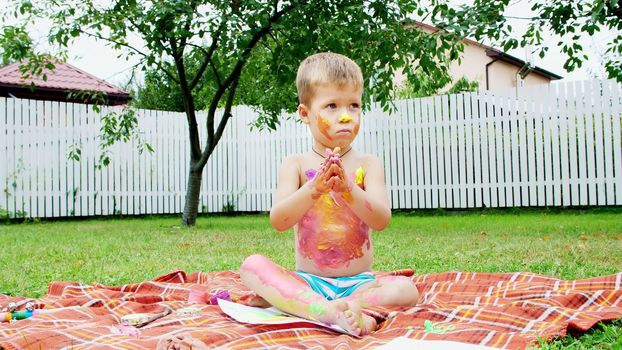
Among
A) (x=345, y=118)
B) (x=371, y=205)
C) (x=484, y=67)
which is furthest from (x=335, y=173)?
(x=484, y=67)

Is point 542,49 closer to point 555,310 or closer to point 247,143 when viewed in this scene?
point 555,310

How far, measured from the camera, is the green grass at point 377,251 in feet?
14.2

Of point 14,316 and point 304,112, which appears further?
point 304,112

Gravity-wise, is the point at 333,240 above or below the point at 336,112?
below

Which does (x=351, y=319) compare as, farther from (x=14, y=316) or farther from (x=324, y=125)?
(x=14, y=316)

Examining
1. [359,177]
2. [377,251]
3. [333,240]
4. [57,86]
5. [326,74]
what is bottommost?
[377,251]

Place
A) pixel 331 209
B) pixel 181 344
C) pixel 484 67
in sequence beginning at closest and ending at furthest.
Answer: pixel 181 344
pixel 331 209
pixel 484 67

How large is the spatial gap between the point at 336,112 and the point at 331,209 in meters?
0.52

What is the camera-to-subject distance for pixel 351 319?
238 centimetres

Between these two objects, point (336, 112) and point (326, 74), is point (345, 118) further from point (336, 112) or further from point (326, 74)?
point (326, 74)

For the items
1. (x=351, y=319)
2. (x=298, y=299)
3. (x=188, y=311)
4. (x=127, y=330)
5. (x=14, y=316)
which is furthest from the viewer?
(x=188, y=311)

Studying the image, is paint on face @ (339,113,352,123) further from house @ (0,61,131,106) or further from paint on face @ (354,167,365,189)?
house @ (0,61,131,106)

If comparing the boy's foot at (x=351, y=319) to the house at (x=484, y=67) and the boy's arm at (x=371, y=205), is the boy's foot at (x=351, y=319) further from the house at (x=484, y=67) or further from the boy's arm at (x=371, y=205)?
the house at (x=484, y=67)

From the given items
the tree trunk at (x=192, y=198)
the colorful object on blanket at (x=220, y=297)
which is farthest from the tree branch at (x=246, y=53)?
the colorful object on blanket at (x=220, y=297)
